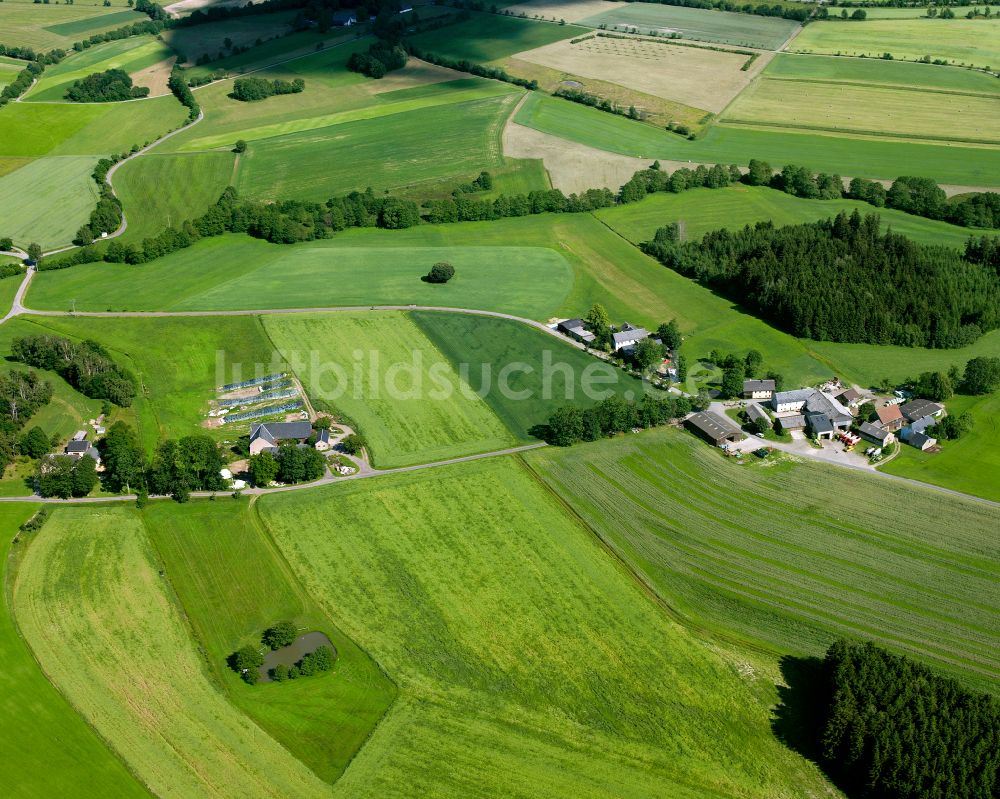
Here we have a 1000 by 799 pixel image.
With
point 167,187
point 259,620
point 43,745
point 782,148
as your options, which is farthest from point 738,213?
point 43,745

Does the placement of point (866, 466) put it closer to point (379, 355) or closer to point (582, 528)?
point (582, 528)

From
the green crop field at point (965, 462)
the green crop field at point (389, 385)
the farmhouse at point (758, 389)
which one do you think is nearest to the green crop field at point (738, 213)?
the farmhouse at point (758, 389)

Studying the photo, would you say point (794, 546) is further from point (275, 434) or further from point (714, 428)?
point (275, 434)

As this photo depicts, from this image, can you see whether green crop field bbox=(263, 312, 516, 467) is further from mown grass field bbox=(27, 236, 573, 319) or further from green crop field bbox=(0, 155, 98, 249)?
green crop field bbox=(0, 155, 98, 249)

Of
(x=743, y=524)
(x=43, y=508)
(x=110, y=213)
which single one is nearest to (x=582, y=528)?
(x=743, y=524)

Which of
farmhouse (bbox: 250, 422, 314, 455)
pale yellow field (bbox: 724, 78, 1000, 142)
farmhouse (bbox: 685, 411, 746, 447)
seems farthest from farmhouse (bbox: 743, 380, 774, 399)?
pale yellow field (bbox: 724, 78, 1000, 142)

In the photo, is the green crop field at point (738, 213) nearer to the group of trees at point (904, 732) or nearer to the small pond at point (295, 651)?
the small pond at point (295, 651)
